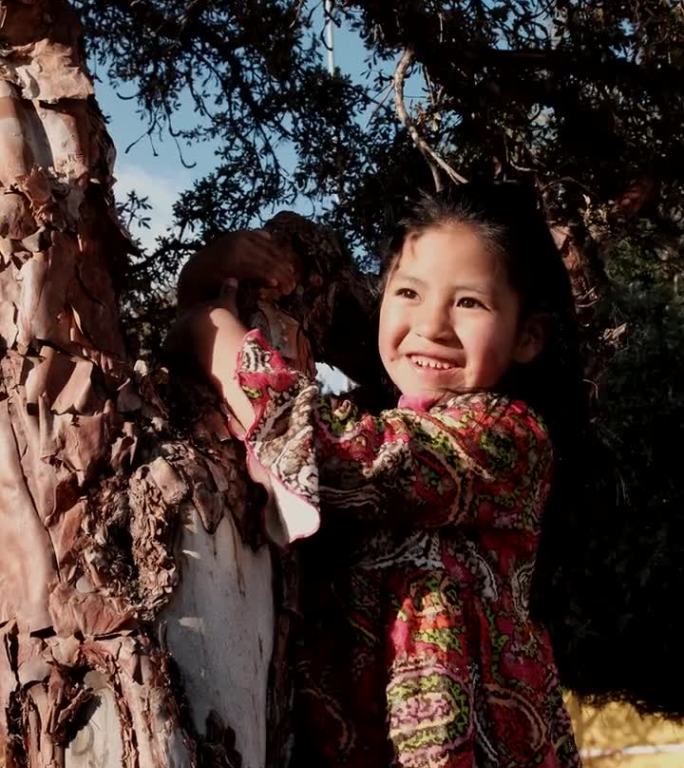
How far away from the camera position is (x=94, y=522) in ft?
4.85

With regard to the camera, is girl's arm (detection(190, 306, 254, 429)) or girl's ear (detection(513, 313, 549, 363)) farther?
girl's ear (detection(513, 313, 549, 363))

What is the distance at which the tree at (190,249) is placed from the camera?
144cm

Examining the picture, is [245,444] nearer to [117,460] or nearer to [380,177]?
Result: [117,460]

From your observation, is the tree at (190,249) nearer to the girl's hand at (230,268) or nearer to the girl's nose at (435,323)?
the girl's hand at (230,268)

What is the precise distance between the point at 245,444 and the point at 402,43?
124cm

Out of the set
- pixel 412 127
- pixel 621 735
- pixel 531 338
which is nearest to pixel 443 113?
pixel 412 127

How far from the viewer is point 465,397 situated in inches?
76.6

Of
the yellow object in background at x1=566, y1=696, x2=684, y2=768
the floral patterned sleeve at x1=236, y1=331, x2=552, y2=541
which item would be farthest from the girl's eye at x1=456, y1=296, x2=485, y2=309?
the yellow object in background at x1=566, y1=696, x2=684, y2=768

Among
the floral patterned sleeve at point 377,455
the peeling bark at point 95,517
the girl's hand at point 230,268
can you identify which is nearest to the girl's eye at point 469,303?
the floral patterned sleeve at point 377,455

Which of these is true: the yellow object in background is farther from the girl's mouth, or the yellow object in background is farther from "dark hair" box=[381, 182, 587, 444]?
the girl's mouth

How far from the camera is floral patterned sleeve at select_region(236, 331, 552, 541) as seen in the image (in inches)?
63.9

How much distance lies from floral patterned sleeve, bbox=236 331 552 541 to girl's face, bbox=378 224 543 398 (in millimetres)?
61

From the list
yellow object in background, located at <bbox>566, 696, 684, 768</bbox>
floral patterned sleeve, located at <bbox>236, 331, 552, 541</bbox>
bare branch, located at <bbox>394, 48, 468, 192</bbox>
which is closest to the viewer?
floral patterned sleeve, located at <bbox>236, 331, 552, 541</bbox>

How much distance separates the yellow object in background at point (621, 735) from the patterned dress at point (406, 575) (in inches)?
168
